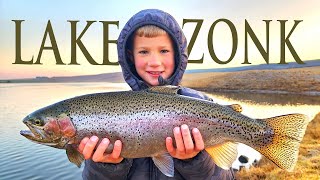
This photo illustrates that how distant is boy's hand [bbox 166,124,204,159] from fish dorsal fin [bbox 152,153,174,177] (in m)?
0.05

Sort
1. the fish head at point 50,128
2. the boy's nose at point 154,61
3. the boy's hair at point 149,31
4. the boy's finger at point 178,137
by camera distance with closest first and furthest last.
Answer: the boy's finger at point 178,137 < the fish head at point 50,128 < the boy's nose at point 154,61 < the boy's hair at point 149,31

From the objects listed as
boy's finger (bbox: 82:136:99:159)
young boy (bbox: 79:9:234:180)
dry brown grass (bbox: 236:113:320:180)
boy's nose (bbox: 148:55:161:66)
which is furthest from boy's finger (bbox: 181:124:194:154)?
dry brown grass (bbox: 236:113:320:180)

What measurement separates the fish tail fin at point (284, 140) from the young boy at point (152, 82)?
1.46 feet

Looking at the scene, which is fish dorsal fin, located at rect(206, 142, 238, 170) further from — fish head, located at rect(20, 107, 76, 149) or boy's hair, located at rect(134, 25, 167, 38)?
boy's hair, located at rect(134, 25, 167, 38)

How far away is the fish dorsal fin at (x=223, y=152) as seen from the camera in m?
2.75

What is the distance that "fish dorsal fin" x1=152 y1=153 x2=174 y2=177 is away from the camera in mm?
2649

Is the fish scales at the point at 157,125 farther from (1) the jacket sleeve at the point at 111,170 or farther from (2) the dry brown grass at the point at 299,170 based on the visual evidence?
(2) the dry brown grass at the point at 299,170

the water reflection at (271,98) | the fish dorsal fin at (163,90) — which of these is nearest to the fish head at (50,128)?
the fish dorsal fin at (163,90)

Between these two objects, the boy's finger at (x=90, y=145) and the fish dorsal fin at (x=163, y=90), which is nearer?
the boy's finger at (x=90, y=145)

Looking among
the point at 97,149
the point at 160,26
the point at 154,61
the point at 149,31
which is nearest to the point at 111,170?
the point at 97,149

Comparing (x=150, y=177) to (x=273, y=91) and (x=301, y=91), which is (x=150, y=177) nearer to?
(x=301, y=91)

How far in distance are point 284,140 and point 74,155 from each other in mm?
1621

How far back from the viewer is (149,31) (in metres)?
3.32

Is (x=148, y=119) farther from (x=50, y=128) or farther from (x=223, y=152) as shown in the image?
(x=50, y=128)
